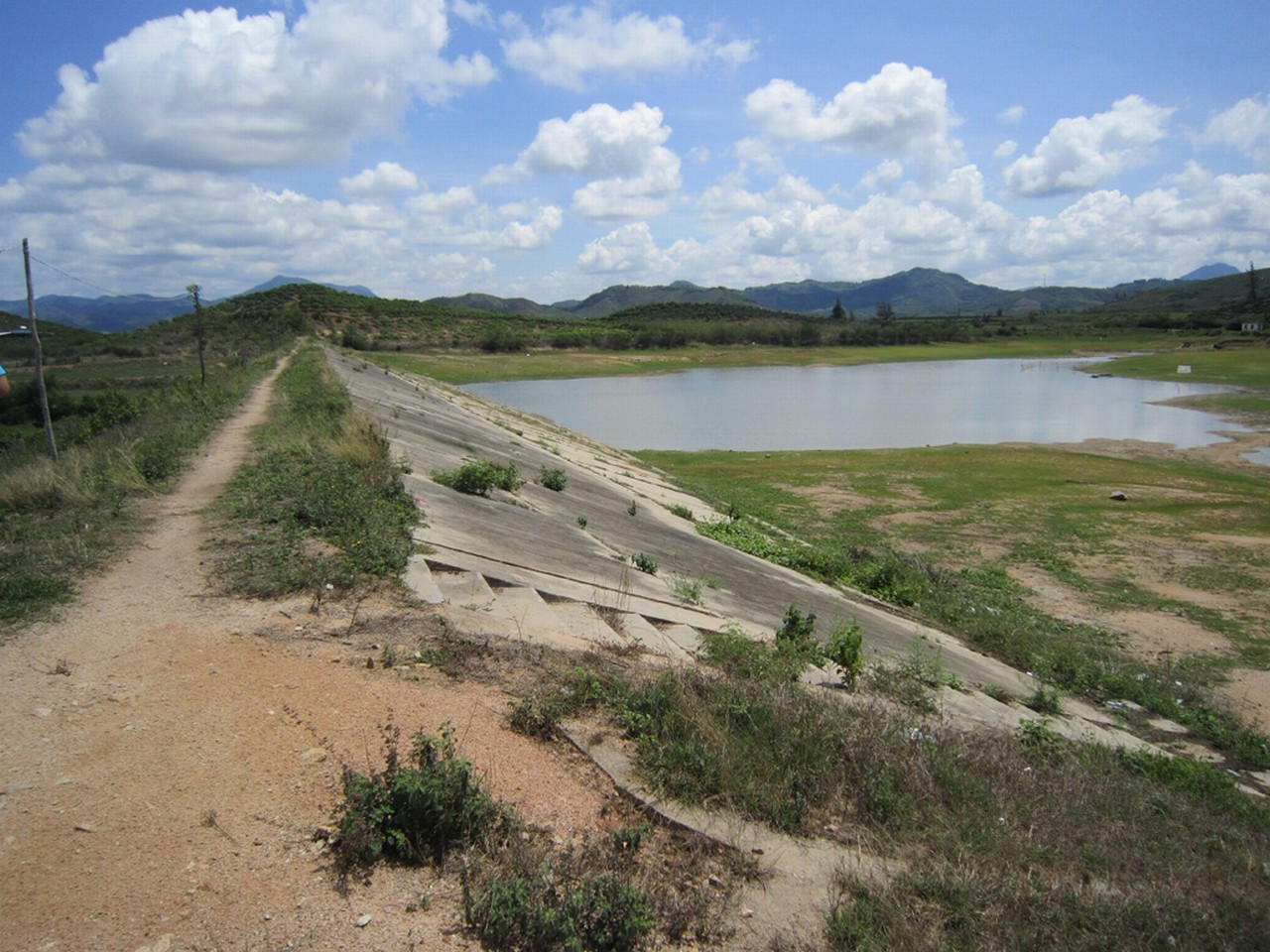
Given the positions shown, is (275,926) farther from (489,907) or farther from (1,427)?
(1,427)

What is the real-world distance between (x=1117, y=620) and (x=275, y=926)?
13.3 m

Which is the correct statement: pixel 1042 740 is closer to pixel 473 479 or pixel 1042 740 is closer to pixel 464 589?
pixel 464 589

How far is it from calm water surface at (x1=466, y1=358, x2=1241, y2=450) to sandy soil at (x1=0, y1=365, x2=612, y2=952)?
3141cm

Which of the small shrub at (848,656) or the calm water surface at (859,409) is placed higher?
the small shrub at (848,656)

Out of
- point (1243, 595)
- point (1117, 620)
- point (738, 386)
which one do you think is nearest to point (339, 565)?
point (1117, 620)

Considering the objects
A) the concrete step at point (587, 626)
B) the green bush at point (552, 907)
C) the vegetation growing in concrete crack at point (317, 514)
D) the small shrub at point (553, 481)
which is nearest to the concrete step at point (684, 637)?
the concrete step at point (587, 626)

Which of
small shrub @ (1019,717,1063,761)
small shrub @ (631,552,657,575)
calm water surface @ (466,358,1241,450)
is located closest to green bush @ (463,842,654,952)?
small shrub @ (1019,717,1063,761)

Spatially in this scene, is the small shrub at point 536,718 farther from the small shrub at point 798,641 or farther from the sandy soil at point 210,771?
the small shrub at point 798,641

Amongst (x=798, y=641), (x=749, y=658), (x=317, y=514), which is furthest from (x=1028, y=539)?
(x=317, y=514)

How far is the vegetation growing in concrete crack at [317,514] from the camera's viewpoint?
6.29m

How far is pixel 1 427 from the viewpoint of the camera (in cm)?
3128

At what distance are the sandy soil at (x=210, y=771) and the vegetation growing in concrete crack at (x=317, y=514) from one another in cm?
51

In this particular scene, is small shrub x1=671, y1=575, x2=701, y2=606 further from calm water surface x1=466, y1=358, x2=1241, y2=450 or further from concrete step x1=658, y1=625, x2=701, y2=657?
calm water surface x1=466, y1=358, x2=1241, y2=450

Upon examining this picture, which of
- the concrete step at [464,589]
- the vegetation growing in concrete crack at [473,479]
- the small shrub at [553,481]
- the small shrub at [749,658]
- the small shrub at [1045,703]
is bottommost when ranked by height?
the small shrub at [1045,703]
